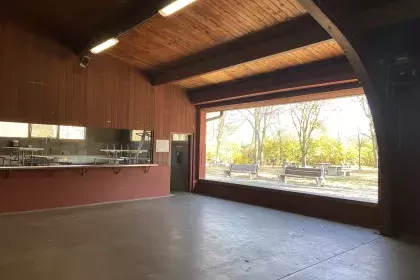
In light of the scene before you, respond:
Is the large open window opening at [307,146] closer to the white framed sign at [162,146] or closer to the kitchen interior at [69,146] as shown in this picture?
the white framed sign at [162,146]

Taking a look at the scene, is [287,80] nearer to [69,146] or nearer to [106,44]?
[106,44]

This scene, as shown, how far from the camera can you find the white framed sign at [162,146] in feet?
27.6

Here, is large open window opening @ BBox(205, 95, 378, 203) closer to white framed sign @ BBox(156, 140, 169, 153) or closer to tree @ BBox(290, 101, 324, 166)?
tree @ BBox(290, 101, 324, 166)

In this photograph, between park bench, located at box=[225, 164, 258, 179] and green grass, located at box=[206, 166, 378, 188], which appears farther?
park bench, located at box=[225, 164, 258, 179]

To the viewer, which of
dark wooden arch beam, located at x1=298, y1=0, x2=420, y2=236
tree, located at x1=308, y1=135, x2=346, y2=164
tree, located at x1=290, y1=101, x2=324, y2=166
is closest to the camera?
dark wooden arch beam, located at x1=298, y1=0, x2=420, y2=236

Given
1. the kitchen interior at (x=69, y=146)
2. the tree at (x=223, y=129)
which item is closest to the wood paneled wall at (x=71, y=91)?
the kitchen interior at (x=69, y=146)

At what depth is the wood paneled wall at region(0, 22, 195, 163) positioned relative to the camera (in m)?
6.14

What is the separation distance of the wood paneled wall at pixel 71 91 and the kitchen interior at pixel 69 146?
1.89 ft

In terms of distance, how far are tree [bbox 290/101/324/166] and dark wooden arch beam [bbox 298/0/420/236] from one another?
7371mm

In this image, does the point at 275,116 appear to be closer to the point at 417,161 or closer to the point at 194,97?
the point at 194,97

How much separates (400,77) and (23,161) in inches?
285

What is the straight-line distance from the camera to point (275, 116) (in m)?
14.0

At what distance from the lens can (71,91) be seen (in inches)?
271

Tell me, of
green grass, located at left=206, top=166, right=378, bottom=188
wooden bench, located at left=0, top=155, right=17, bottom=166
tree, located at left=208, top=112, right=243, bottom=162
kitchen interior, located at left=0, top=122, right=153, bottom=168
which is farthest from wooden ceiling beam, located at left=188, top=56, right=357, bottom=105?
tree, located at left=208, top=112, right=243, bottom=162
